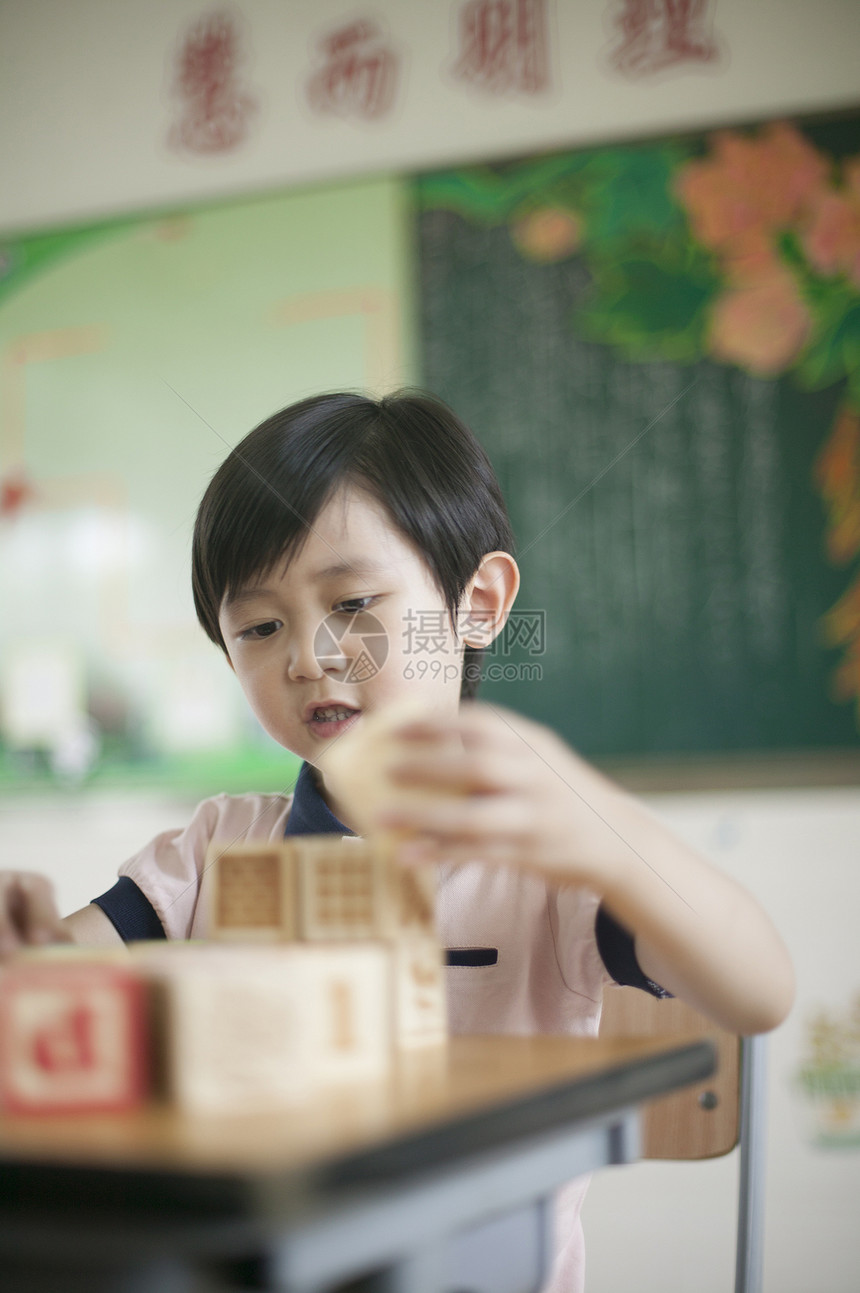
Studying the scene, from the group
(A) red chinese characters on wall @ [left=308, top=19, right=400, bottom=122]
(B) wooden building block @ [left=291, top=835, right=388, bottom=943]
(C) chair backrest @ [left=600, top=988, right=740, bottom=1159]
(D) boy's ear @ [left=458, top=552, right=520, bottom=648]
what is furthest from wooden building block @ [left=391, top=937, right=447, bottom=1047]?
(A) red chinese characters on wall @ [left=308, top=19, right=400, bottom=122]

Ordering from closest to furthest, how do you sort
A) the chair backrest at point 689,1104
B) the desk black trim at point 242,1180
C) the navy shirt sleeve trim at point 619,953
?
the desk black trim at point 242,1180 < the navy shirt sleeve trim at point 619,953 < the chair backrest at point 689,1104

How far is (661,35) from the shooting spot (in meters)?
1.76

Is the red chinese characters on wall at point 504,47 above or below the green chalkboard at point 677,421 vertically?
above

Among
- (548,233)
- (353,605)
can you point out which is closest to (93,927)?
(353,605)

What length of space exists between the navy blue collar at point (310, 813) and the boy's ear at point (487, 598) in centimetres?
14

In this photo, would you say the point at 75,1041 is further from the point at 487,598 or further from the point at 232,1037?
the point at 487,598

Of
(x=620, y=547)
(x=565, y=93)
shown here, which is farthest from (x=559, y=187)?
(x=620, y=547)

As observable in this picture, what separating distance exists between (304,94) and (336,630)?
1508 millimetres

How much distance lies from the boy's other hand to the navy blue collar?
0.94 feet

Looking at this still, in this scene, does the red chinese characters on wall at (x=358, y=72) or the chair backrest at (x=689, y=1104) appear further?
the red chinese characters on wall at (x=358, y=72)

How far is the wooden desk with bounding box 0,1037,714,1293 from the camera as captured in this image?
25 cm

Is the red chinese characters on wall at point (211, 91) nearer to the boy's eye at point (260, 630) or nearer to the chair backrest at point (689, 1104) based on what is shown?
the boy's eye at point (260, 630)

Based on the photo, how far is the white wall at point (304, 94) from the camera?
1.72m

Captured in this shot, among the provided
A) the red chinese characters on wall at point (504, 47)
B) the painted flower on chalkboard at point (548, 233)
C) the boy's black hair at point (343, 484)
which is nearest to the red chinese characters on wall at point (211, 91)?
the red chinese characters on wall at point (504, 47)
